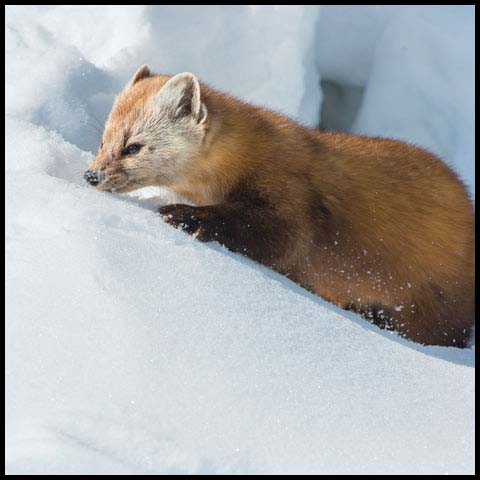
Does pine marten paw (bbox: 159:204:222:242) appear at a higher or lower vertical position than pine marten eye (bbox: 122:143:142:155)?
→ higher

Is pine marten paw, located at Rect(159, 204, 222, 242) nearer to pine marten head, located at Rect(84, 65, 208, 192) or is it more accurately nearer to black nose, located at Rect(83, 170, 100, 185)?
black nose, located at Rect(83, 170, 100, 185)

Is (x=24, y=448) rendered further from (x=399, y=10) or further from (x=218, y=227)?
(x=399, y=10)

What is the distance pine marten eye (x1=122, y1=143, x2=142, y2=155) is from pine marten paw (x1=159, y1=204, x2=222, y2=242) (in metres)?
0.48

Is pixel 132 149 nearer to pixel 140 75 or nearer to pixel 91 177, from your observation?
pixel 91 177

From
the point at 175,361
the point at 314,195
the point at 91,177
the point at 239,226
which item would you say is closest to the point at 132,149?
the point at 91,177

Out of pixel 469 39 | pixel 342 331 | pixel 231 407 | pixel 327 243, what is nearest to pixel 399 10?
pixel 469 39

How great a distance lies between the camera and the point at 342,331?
10.5 feet

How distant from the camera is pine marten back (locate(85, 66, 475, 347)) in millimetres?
4016

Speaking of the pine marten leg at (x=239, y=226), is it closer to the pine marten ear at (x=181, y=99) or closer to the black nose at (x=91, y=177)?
the black nose at (x=91, y=177)

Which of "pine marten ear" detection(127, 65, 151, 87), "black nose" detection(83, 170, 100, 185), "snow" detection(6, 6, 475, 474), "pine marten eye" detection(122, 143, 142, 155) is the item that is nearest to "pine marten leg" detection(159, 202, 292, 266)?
"snow" detection(6, 6, 475, 474)

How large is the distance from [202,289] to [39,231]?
0.58 meters

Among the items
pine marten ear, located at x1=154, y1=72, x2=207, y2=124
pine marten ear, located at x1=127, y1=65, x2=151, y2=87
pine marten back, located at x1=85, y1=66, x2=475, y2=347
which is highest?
pine marten ear, located at x1=154, y1=72, x2=207, y2=124

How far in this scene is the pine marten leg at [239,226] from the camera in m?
3.68

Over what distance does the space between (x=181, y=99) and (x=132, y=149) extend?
0.32 m
